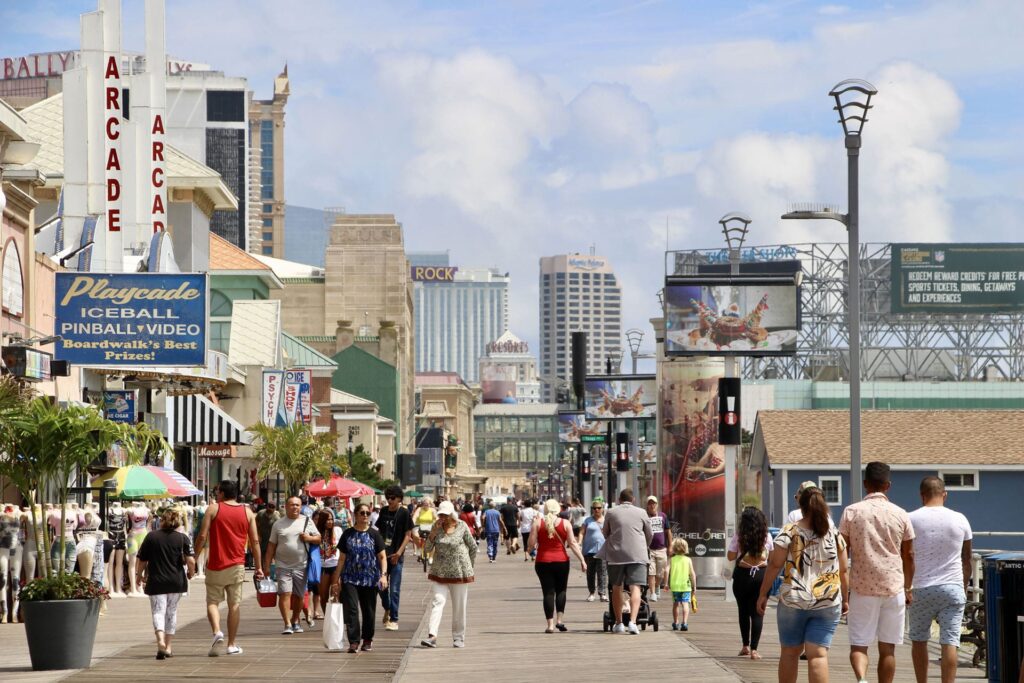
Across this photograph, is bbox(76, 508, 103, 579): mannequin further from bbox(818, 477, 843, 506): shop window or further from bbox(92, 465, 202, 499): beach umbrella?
bbox(818, 477, 843, 506): shop window

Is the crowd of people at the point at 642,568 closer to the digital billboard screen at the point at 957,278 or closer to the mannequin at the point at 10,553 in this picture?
the mannequin at the point at 10,553

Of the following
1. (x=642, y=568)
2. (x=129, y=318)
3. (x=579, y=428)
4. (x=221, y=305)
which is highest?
(x=221, y=305)

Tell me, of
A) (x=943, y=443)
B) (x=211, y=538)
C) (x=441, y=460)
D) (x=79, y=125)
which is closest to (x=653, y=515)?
(x=211, y=538)

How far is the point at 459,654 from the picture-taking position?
17.4 meters

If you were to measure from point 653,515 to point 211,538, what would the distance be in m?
8.49

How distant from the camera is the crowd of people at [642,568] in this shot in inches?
453

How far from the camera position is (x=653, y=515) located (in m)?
24.2

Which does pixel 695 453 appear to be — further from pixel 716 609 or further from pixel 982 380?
pixel 982 380

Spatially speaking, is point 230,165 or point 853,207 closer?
point 853,207

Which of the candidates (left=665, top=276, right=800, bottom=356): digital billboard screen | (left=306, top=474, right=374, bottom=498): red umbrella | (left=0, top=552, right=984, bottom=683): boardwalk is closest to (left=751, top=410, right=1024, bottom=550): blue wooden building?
(left=306, top=474, right=374, bottom=498): red umbrella

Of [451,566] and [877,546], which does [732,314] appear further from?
[877,546]

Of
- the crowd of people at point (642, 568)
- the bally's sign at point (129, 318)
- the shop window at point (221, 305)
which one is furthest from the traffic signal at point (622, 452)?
the crowd of people at point (642, 568)

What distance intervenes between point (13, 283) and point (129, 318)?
8.40ft

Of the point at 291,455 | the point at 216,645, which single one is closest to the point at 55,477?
the point at 216,645
